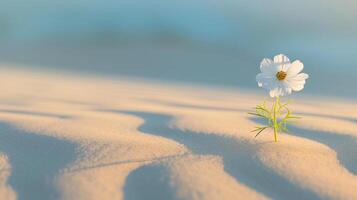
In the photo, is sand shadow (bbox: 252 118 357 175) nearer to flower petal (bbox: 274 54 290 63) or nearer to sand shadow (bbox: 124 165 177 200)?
flower petal (bbox: 274 54 290 63)

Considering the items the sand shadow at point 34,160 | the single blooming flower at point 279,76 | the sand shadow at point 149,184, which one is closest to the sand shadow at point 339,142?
the single blooming flower at point 279,76

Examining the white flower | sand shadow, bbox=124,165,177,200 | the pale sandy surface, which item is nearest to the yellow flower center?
the white flower

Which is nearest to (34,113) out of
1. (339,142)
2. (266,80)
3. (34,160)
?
(34,160)

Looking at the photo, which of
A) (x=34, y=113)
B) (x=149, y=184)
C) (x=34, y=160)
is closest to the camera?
(x=149, y=184)

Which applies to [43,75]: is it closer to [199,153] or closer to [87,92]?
[87,92]

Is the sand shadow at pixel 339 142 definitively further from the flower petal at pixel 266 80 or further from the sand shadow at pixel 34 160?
the sand shadow at pixel 34 160

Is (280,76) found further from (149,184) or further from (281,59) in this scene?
(149,184)
